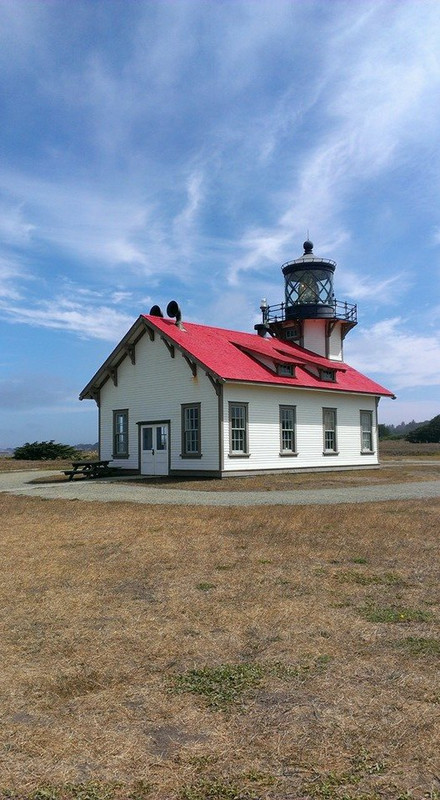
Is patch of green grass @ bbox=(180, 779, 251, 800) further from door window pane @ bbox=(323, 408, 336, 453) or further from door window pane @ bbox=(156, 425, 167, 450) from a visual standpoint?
door window pane @ bbox=(323, 408, 336, 453)

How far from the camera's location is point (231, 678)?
4.22 metres

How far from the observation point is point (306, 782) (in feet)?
9.77

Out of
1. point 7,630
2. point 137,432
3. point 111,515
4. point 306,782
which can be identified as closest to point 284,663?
point 306,782

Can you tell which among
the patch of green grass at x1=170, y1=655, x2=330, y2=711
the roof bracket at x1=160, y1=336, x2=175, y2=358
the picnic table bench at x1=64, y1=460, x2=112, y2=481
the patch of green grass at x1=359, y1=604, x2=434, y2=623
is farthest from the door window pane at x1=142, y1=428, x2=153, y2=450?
the patch of green grass at x1=170, y1=655, x2=330, y2=711

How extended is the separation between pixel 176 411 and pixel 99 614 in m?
18.3

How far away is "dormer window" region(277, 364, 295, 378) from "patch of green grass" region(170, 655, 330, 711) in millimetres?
21054

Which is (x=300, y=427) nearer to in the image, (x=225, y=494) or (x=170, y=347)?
(x=170, y=347)

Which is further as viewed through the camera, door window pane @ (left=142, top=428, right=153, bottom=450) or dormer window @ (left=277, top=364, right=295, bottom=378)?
dormer window @ (left=277, top=364, right=295, bottom=378)

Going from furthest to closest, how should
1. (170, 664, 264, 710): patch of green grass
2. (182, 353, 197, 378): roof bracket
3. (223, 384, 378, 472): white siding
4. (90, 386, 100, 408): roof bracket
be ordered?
(90, 386, 100, 408): roof bracket < (223, 384, 378, 472): white siding < (182, 353, 197, 378): roof bracket < (170, 664, 264, 710): patch of green grass

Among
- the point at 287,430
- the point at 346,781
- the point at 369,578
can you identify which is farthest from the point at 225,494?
the point at 346,781

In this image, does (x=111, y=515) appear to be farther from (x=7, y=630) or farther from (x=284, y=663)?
(x=284, y=663)

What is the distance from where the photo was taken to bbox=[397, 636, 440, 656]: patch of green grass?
15.0 feet

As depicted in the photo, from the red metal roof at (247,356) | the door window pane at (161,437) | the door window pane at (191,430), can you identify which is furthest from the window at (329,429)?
the door window pane at (161,437)

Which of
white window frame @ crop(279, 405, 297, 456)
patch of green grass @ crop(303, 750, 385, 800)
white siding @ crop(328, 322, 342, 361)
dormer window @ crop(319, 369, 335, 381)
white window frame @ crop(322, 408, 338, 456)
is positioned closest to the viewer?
patch of green grass @ crop(303, 750, 385, 800)
